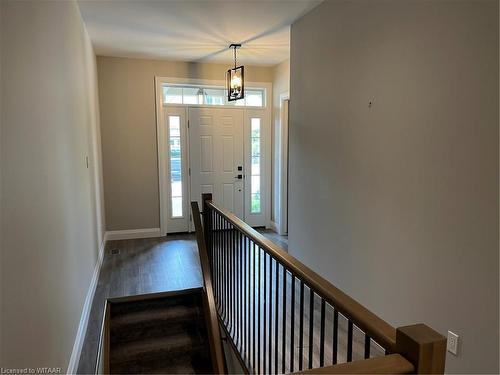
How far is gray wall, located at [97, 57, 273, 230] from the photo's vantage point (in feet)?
16.4

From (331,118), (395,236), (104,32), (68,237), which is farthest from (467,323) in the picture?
(104,32)

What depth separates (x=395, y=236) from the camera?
2350 mm

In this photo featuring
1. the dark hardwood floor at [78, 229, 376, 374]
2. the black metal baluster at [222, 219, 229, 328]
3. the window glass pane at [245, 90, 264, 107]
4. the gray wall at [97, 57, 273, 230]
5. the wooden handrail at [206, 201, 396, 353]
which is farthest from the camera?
the window glass pane at [245, 90, 264, 107]

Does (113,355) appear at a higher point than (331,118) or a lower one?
lower

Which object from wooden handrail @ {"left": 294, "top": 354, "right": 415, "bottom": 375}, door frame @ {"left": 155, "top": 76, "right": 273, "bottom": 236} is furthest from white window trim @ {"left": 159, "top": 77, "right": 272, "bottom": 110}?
wooden handrail @ {"left": 294, "top": 354, "right": 415, "bottom": 375}

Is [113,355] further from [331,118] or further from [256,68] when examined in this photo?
[256,68]

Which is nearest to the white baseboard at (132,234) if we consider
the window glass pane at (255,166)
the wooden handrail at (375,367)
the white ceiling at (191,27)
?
the window glass pane at (255,166)

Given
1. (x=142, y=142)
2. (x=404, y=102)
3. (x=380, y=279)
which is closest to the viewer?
(x=404, y=102)

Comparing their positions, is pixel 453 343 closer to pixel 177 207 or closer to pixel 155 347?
pixel 155 347

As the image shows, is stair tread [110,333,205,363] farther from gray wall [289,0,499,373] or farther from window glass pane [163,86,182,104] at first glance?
window glass pane [163,86,182,104]

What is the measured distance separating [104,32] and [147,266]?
267cm

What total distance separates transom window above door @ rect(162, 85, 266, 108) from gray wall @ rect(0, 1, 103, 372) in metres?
2.47

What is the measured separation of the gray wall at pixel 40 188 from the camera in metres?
1.30

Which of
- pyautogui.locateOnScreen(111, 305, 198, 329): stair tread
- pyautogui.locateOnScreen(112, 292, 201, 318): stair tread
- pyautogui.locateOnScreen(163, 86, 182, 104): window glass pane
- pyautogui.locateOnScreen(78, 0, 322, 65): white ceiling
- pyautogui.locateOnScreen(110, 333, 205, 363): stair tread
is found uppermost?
pyautogui.locateOnScreen(78, 0, 322, 65): white ceiling
